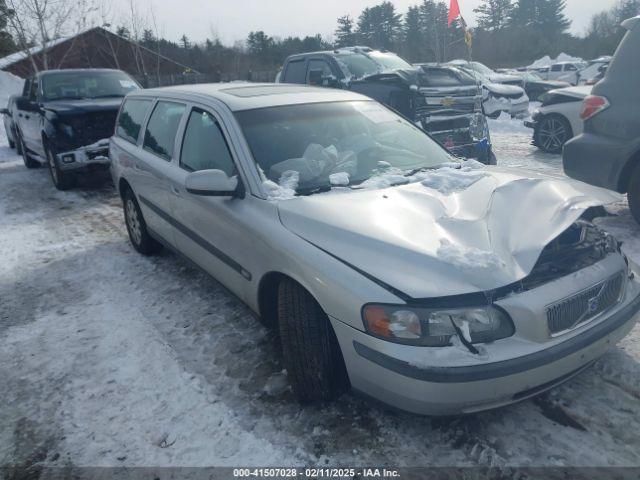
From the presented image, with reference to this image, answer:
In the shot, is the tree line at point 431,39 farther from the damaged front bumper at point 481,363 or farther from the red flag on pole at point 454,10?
the damaged front bumper at point 481,363

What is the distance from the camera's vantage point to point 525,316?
2.13 metres

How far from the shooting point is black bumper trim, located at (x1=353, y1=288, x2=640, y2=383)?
2049 mm

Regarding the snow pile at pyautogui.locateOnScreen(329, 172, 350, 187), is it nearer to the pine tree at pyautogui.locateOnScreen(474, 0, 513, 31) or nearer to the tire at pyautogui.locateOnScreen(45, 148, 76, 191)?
the tire at pyautogui.locateOnScreen(45, 148, 76, 191)

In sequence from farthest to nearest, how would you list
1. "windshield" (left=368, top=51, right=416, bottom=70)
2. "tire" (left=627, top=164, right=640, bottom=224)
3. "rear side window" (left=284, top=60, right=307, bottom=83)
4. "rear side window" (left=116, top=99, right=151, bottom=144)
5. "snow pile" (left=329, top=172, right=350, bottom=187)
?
"windshield" (left=368, top=51, right=416, bottom=70) → "rear side window" (left=284, top=60, right=307, bottom=83) → "rear side window" (left=116, top=99, right=151, bottom=144) → "tire" (left=627, top=164, right=640, bottom=224) → "snow pile" (left=329, top=172, right=350, bottom=187)

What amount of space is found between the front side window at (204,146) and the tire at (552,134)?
7.43 m

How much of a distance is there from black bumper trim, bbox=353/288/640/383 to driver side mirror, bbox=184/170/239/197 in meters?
1.27

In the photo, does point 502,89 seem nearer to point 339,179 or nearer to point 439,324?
point 339,179

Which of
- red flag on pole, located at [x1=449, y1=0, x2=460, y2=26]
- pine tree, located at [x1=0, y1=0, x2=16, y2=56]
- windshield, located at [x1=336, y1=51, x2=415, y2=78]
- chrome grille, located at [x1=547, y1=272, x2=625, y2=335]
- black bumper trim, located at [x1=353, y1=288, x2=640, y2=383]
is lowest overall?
black bumper trim, located at [x1=353, y1=288, x2=640, y2=383]

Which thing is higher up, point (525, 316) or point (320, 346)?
point (525, 316)

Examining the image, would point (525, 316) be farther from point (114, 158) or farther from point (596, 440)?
point (114, 158)

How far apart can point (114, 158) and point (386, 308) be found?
431cm

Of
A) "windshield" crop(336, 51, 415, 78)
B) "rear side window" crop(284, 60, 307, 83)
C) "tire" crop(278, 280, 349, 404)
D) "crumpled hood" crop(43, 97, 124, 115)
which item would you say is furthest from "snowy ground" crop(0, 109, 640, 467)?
"rear side window" crop(284, 60, 307, 83)

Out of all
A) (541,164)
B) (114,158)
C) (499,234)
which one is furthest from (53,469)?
(541,164)

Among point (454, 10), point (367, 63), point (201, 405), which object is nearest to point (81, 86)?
point (367, 63)
